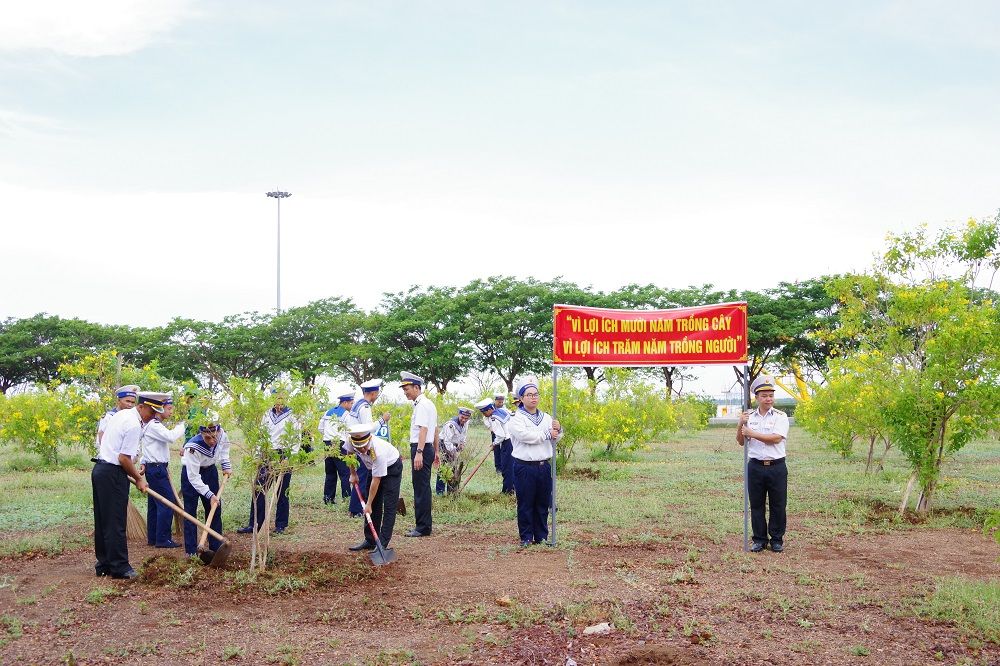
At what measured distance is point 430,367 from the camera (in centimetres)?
3984

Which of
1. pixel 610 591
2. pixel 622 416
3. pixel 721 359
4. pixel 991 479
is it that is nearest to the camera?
pixel 610 591

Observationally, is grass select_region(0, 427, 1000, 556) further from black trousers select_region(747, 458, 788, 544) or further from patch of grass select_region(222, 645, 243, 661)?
patch of grass select_region(222, 645, 243, 661)

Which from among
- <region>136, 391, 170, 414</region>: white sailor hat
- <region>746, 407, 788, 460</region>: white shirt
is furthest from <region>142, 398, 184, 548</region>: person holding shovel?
<region>746, 407, 788, 460</region>: white shirt

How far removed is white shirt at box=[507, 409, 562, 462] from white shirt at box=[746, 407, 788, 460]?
79.2 inches

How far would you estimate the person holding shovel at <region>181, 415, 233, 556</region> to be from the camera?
8.42m

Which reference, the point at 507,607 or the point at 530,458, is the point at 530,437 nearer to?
the point at 530,458

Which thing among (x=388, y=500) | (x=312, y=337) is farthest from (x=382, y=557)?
(x=312, y=337)

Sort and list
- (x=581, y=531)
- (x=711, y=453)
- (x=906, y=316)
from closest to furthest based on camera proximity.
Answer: (x=581, y=531) < (x=906, y=316) < (x=711, y=453)

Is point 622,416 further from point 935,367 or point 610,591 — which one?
point 610,591

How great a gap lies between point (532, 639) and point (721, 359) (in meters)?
4.05

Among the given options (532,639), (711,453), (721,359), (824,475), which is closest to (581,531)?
(721,359)

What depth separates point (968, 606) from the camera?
639cm

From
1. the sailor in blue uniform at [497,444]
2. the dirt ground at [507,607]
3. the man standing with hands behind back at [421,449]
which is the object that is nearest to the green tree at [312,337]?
the sailor in blue uniform at [497,444]

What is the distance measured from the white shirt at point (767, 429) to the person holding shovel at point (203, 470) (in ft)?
17.3
